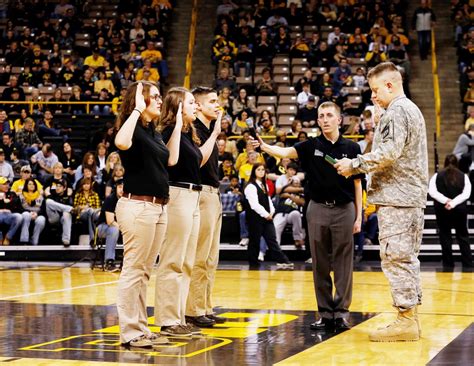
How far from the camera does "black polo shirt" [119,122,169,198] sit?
6.96 meters

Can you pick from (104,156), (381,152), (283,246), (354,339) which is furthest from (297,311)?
(104,156)

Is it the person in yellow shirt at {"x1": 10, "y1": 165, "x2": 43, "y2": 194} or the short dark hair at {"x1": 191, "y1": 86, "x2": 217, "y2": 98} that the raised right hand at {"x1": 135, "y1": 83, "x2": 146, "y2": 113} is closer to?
the short dark hair at {"x1": 191, "y1": 86, "x2": 217, "y2": 98}

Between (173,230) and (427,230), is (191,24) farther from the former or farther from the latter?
(173,230)

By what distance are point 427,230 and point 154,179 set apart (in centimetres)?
1047

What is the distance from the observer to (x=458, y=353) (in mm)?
6754

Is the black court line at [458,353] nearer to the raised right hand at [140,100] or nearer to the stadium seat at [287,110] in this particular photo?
the raised right hand at [140,100]

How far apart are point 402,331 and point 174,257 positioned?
1.85m

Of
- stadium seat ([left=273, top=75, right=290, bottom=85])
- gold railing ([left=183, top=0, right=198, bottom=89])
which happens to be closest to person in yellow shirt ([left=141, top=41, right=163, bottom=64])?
gold railing ([left=183, top=0, right=198, bottom=89])

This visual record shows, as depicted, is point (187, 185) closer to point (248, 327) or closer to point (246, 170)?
point (248, 327)

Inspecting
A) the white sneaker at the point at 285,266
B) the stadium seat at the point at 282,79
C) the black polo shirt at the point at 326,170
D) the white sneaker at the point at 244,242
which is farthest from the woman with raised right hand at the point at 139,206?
the stadium seat at the point at 282,79

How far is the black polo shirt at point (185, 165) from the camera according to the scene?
7516 mm

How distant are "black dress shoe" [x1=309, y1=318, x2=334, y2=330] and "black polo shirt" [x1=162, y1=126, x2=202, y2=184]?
1589 mm

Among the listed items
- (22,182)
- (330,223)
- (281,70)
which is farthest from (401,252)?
(281,70)

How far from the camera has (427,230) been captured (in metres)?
16.6
